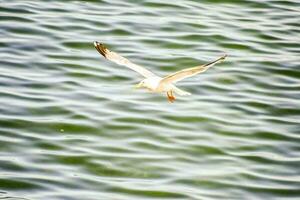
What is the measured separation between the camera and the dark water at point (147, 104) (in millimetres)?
7172

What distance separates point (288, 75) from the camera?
959 centimetres

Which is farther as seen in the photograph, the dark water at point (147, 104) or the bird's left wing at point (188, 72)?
the dark water at point (147, 104)

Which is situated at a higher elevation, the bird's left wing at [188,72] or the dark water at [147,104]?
the bird's left wing at [188,72]

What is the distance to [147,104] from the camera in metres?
8.63

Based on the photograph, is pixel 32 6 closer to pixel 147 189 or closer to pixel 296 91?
pixel 296 91

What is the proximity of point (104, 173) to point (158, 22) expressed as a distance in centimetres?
417

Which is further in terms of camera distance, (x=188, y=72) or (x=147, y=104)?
(x=147, y=104)

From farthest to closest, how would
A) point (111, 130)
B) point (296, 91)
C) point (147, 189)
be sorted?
point (296, 91) < point (111, 130) < point (147, 189)

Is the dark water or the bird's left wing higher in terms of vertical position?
the bird's left wing

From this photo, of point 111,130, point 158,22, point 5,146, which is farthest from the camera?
point 158,22

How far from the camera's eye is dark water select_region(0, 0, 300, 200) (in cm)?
717

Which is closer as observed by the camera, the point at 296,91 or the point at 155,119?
the point at 155,119

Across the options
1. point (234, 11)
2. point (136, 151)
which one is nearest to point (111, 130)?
point (136, 151)

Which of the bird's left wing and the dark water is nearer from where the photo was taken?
the bird's left wing
